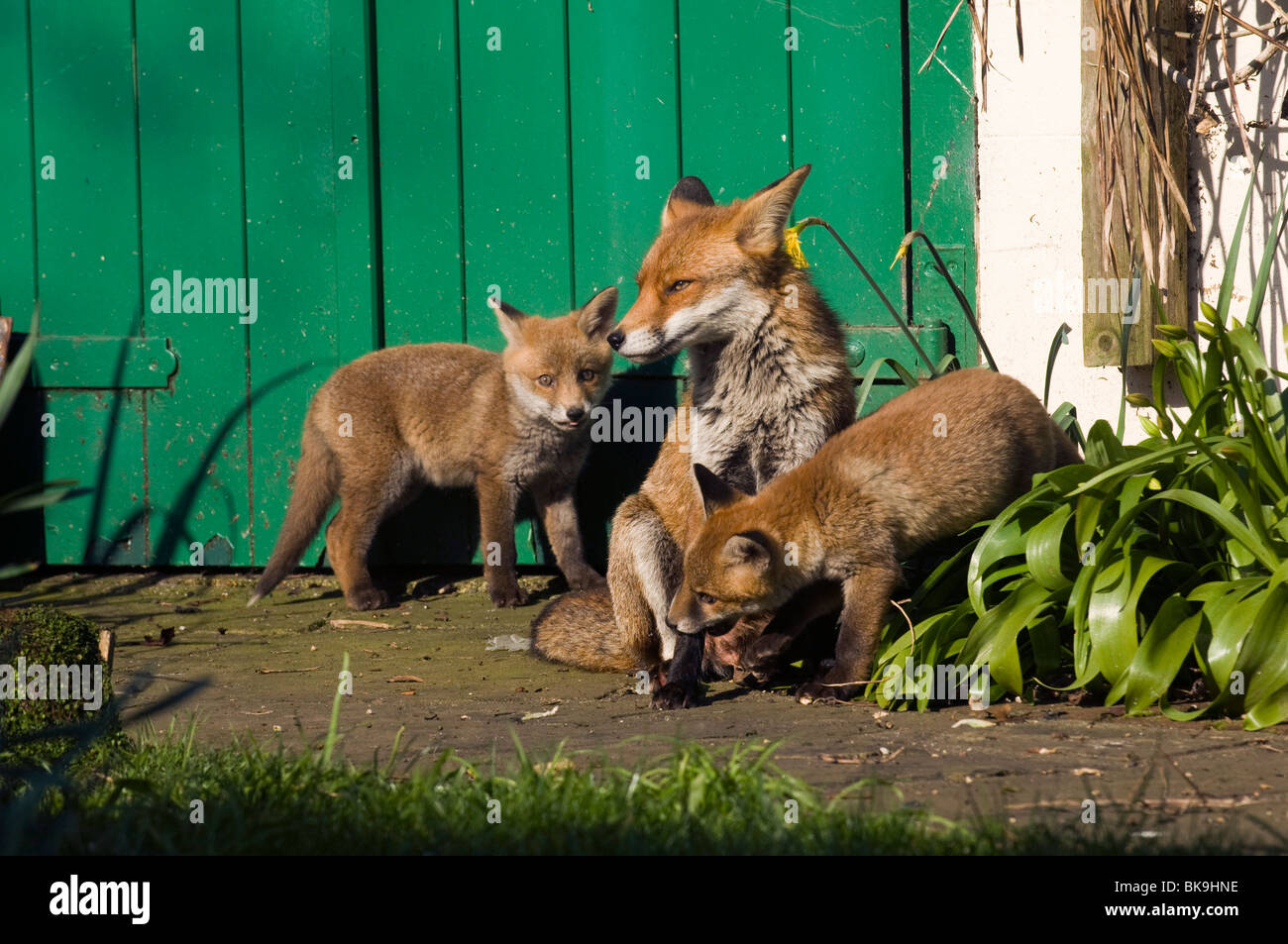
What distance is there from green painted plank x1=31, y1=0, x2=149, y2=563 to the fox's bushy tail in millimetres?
938

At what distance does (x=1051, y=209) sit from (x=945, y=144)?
59 centimetres

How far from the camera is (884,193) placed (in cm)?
614

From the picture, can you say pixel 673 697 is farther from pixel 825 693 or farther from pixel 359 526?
pixel 359 526

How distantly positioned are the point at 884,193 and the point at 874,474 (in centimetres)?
242

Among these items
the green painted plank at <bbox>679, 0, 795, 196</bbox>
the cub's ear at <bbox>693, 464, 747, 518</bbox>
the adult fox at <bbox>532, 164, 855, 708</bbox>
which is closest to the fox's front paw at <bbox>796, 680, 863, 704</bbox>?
the adult fox at <bbox>532, 164, 855, 708</bbox>

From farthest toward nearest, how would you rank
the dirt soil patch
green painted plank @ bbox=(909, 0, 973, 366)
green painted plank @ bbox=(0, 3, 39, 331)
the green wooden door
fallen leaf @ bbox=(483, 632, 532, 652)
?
green painted plank @ bbox=(0, 3, 39, 331)
the green wooden door
green painted plank @ bbox=(909, 0, 973, 366)
fallen leaf @ bbox=(483, 632, 532, 652)
the dirt soil patch

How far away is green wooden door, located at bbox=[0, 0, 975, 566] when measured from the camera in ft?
20.2

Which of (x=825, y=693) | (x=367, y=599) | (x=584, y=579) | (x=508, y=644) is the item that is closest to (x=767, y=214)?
(x=825, y=693)

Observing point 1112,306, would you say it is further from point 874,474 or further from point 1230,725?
point 1230,725

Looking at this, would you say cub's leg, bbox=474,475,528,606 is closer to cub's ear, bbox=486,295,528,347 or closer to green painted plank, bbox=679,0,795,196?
cub's ear, bbox=486,295,528,347

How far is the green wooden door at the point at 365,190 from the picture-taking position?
6.15 m

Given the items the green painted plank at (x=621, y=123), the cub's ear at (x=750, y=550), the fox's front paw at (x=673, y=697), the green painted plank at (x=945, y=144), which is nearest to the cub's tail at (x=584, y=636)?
the fox's front paw at (x=673, y=697)

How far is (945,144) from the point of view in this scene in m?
6.06

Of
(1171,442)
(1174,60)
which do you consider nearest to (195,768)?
(1171,442)
